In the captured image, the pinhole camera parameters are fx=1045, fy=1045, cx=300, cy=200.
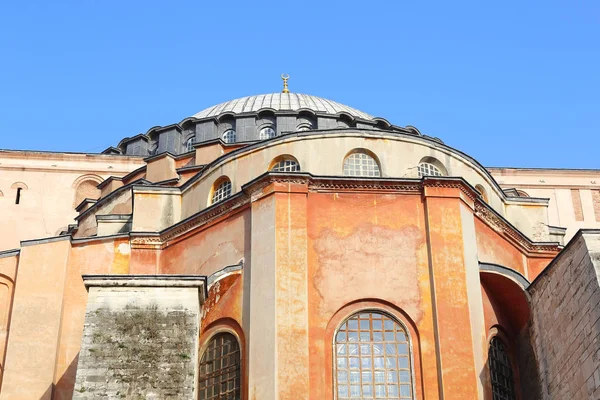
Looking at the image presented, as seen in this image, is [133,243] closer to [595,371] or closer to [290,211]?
[290,211]

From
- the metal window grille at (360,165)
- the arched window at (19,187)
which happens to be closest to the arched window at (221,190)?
the metal window grille at (360,165)

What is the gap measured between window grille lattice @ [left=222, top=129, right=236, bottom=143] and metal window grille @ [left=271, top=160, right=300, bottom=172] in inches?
488

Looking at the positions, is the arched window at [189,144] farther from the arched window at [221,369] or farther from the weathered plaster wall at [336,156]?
the arched window at [221,369]

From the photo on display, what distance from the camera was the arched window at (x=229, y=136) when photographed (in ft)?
133

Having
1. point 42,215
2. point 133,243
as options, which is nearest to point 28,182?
point 42,215

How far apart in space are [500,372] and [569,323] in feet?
10.4

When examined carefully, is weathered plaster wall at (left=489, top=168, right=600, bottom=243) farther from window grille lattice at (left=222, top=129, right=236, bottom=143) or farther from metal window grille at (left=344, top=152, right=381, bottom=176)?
metal window grille at (left=344, top=152, right=381, bottom=176)

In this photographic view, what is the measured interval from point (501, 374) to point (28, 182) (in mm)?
25819

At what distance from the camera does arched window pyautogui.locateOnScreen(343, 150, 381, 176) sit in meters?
→ 27.8

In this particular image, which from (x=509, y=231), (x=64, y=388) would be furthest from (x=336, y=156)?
(x=64, y=388)

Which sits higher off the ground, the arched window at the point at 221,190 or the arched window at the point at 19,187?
the arched window at the point at 19,187

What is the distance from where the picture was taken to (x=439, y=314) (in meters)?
24.7

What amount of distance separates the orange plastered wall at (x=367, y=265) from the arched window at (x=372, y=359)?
26 centimetres

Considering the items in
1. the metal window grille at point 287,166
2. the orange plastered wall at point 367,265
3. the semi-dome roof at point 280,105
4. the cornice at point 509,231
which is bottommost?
the orange plastered wall at point 367,265
